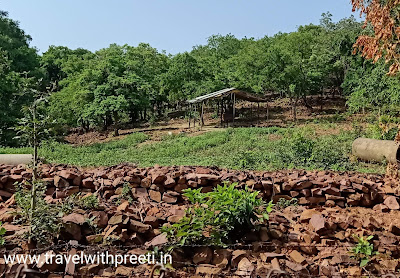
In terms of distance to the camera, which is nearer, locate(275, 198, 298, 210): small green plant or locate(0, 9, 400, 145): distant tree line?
locate(275, 198, 298, 210): small green plant

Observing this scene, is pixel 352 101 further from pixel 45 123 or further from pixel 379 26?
pixel 45 123

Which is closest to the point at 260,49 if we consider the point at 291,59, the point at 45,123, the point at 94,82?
the point at 291,59

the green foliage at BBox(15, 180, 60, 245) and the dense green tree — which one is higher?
the dense green tree

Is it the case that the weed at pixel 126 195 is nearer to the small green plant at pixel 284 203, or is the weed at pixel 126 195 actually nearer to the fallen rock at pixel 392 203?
the small green plant at pixel 284 203

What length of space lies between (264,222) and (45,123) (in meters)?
2.60

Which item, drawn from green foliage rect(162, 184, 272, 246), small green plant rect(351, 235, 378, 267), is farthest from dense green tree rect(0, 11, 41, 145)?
small green plant rect(351, 235, 378, 267)

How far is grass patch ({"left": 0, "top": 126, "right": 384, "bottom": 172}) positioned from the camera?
9.48 m

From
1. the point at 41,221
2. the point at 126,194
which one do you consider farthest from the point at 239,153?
the point at 41,221

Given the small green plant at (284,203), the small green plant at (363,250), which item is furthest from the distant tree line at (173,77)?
the small green plant at (363,250)

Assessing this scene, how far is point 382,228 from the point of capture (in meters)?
4.30

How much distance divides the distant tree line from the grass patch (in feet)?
13.4

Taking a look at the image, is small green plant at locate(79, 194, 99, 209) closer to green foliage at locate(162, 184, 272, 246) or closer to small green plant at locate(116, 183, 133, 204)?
small green plant at locate(116, 183, 133, 204)

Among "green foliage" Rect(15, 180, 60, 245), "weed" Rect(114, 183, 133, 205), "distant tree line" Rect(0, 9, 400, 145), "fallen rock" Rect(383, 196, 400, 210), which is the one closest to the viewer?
"green foliage" Rect(15, 180, 60, 245)

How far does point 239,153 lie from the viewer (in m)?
10.5
